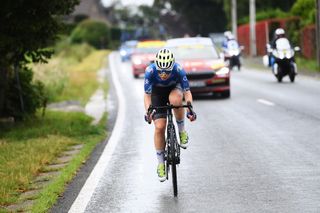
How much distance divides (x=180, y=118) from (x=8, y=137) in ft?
17.5

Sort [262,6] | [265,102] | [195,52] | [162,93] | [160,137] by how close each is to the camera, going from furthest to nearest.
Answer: [262,6] → [195,52] → [265,102] → [162,93] → [160,137]

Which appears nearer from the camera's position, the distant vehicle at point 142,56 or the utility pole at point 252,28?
the distant vehicle at point 142,56

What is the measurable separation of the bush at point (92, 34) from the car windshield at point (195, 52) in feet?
261

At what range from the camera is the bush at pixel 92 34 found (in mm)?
103125

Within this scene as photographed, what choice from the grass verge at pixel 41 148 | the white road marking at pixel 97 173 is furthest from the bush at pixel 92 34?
Answer: the white road marking at pixel 97 173

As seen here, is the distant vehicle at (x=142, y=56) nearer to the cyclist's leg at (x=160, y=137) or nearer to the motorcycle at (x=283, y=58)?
the motorcycle at (x=283, y=58)

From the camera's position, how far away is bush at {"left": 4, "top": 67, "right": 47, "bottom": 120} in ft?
53.1

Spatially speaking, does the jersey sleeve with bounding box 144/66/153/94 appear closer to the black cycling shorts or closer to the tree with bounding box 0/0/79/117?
the black cycling shorts

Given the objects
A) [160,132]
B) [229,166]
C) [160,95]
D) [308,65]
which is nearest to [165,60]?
[160,95]

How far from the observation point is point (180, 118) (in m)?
9.45

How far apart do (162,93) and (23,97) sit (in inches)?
298

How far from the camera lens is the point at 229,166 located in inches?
416

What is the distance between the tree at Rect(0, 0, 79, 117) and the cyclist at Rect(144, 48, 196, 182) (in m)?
5.50

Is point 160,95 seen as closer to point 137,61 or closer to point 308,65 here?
point 137,61
